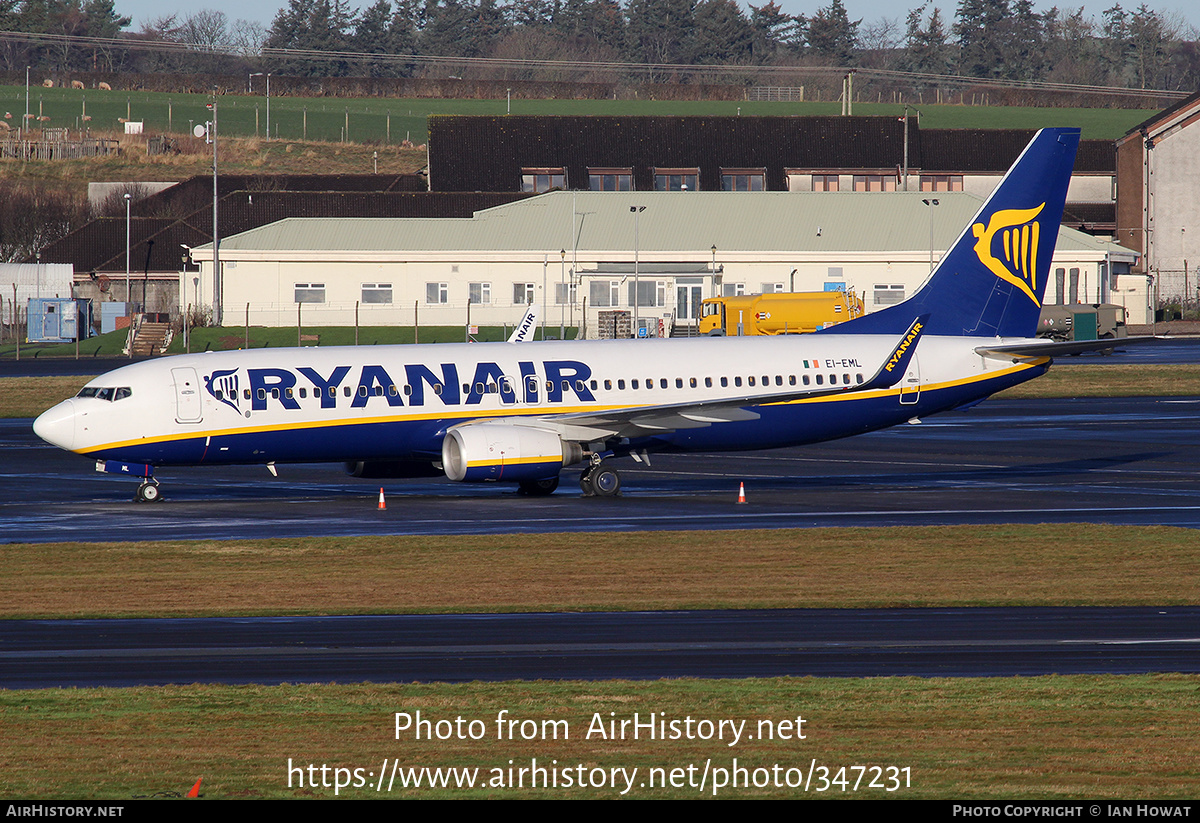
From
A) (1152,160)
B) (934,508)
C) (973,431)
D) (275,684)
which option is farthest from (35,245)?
(275,684)

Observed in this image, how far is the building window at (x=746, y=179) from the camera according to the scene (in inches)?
5251

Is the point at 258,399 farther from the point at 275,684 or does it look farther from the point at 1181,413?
the point at 1181,413

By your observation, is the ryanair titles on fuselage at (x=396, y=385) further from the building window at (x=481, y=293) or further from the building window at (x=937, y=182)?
the building window at (x=937, y=182)

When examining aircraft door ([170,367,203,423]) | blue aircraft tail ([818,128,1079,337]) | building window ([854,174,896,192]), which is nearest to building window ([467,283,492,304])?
building window ([854,174,896,192])

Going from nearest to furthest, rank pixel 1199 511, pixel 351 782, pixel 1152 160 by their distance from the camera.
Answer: pixel 351 782 → pixel 1199 511 → pixel 1152 160

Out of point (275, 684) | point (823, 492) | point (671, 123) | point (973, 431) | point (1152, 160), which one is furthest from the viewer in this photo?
point (671, 123)

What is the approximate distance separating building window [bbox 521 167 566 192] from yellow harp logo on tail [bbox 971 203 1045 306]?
9093 centimetres

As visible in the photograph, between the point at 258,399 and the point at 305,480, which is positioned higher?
the point at 258,399

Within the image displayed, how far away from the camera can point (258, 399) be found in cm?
3716

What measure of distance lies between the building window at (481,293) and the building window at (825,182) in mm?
40829

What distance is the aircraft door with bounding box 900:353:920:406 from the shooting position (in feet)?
131

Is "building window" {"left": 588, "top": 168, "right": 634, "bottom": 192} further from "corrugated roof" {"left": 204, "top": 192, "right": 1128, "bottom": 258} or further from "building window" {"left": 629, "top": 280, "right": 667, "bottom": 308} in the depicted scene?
"building window" {"left": 629, "top": 280, "right": 667, "bottom": 308}

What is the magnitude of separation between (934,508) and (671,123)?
103114 mm

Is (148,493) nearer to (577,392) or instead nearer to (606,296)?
(577,392)
